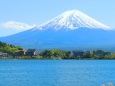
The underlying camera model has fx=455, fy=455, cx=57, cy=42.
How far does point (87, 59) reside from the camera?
75812 millimetres
